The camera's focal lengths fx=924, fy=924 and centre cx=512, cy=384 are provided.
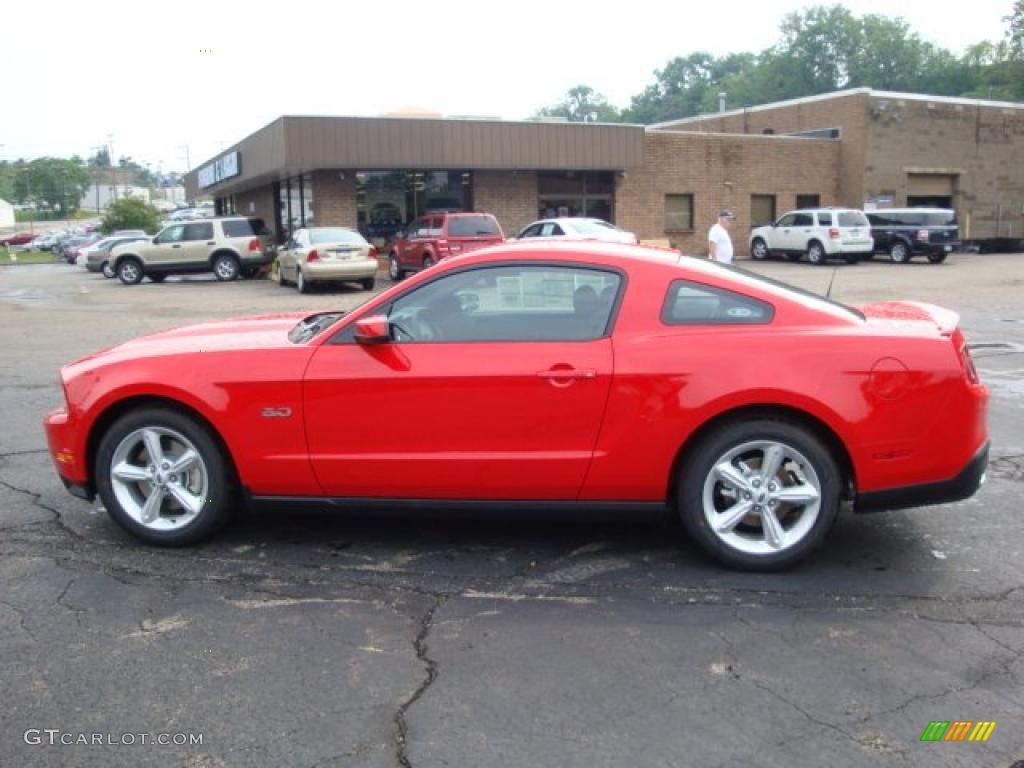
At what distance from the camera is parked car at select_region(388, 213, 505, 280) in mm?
22203

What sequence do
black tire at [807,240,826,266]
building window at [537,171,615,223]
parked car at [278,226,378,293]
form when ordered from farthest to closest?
building window at [537,171,615,223]
black tire at [807,240,826,266]
parked car at [278,226,378,293]

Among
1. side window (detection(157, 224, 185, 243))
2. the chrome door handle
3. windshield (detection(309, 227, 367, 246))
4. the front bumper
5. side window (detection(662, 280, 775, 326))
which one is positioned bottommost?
the front bumper

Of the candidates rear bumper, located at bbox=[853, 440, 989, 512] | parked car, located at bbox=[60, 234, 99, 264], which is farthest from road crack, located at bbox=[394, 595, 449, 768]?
parked car, located at bbox=[60, 234, 99, 264]

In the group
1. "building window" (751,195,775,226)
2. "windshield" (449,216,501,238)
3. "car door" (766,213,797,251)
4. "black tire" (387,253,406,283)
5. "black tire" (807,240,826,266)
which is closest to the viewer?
"windshield" (449,216,501,238)

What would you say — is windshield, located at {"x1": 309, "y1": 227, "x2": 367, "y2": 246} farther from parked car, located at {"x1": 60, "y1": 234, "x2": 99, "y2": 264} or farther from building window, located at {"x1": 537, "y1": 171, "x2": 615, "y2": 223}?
parked car, located at {"x1": 60, "y1": 234, "x2": 99, "y2": 264}

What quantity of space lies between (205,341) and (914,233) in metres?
28.9

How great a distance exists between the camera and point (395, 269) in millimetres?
26234

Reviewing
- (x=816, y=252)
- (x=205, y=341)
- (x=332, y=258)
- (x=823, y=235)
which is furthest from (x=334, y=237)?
(x=205, y=341)

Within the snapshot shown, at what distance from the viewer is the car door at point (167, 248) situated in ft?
87.6

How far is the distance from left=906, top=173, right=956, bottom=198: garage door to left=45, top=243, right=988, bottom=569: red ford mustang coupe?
35.0m

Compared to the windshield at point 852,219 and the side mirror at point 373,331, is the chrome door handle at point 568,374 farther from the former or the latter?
the windshield at point 852,219

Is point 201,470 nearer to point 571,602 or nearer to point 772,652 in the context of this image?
point 571,602

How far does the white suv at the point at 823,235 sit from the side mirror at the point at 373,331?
27.0 meters

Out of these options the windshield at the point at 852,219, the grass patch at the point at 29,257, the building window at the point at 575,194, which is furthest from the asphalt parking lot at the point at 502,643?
the grass patch at the point at 29,257
